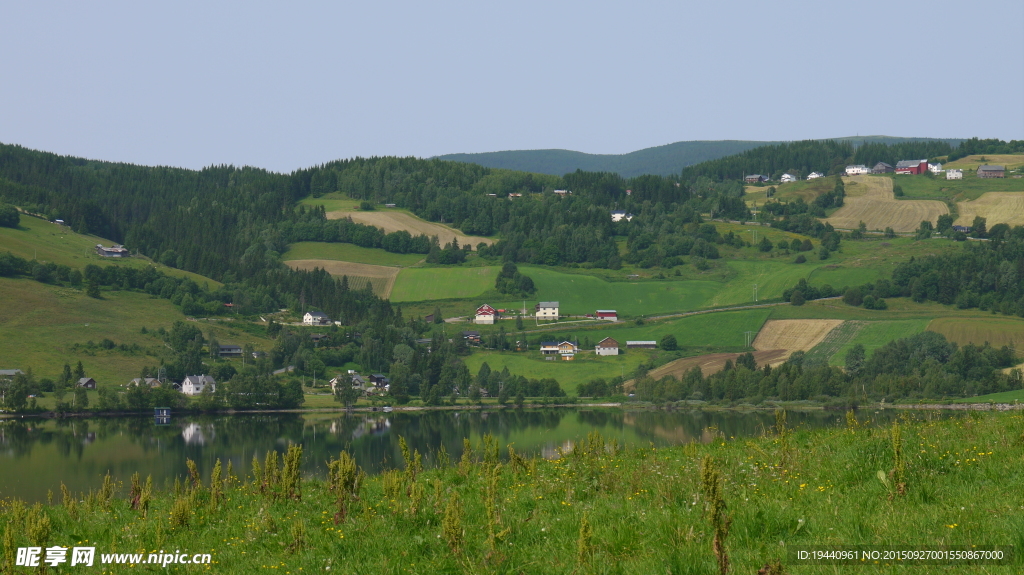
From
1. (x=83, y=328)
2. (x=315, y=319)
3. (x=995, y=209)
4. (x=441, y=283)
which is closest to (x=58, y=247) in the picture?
(x=315, y=319)

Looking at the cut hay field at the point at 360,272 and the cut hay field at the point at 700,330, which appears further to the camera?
the cut hay field at the point at 360,272

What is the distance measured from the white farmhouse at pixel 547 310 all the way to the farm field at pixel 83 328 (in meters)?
42.1

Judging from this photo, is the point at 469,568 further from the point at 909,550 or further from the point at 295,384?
the point at 295,384

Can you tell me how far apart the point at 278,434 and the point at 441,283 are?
89.3m

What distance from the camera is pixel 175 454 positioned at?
222ft

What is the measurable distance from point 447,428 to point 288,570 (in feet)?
244

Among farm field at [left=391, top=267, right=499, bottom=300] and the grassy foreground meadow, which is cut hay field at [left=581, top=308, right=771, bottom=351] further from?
the grassy foreground meadow

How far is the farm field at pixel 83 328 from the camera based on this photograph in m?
110

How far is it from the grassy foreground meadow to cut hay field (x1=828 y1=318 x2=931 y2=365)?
99.3 meters

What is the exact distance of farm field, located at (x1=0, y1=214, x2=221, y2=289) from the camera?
15300 cm

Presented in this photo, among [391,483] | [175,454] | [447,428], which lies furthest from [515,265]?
[391,483]

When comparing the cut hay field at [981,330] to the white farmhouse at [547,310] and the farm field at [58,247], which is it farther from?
the farm field at [58,247]

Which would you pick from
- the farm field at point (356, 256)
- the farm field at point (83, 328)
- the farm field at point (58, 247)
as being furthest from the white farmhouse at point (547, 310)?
the farm field at point (58, 247)

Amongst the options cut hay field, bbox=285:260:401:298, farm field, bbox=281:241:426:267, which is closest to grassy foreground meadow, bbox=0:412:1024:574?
cut hay field, bbox=285:260:401:298
